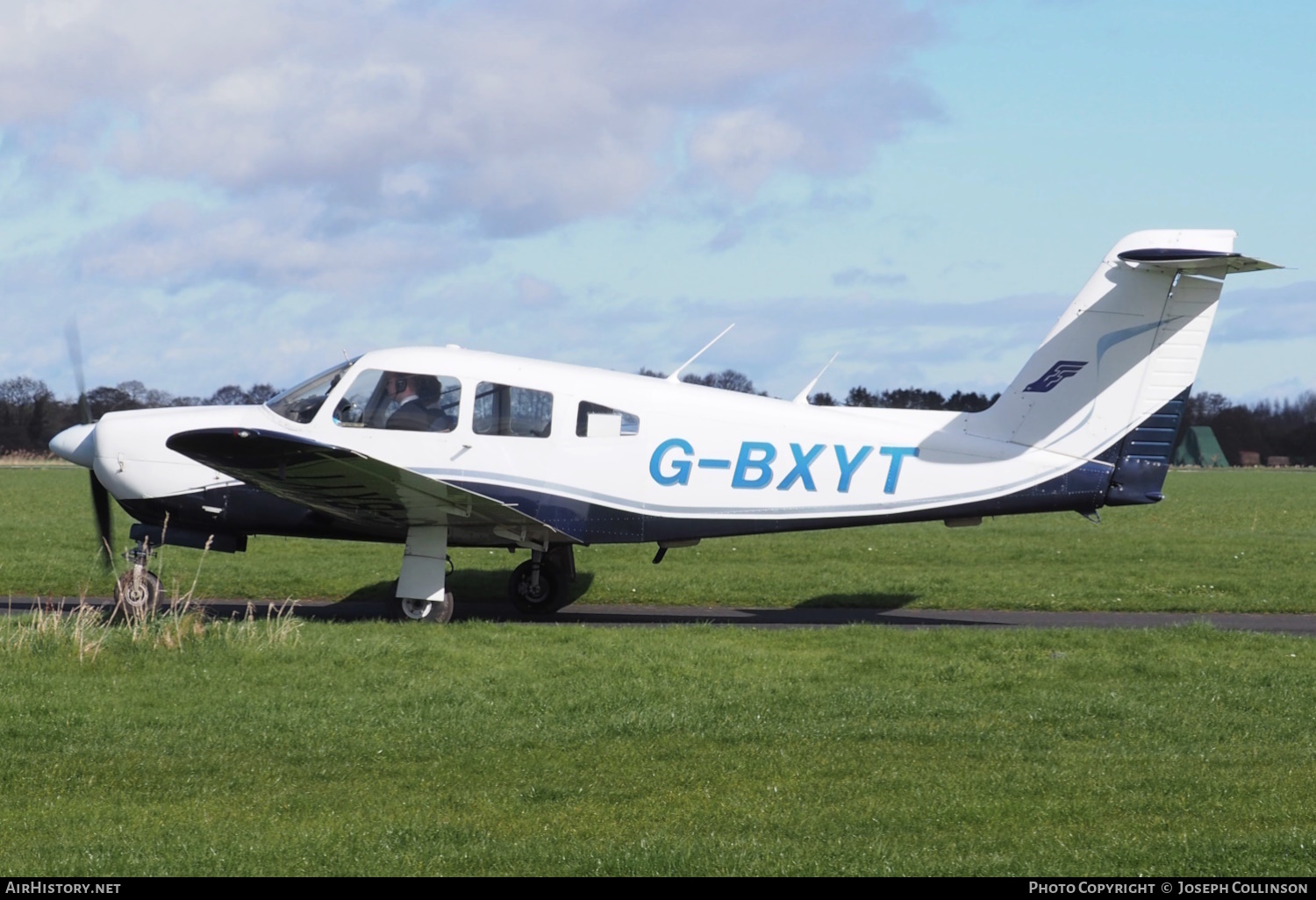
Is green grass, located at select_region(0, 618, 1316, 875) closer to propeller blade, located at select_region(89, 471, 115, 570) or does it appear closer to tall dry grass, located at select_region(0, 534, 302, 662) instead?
tall dry grass, located at select_region(0, 534, 302, 662)

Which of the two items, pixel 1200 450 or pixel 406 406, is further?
pixel 1200 450

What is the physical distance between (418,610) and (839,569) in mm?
6878

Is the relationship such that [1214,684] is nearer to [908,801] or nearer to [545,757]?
[908,801]

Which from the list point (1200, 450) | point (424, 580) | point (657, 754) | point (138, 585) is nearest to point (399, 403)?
point (424, 580)

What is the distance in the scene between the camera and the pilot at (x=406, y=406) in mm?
12328

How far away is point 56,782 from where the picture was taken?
6570mm

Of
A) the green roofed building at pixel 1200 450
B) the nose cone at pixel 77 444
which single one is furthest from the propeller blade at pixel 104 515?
the green roofed building at pixel 1200 450

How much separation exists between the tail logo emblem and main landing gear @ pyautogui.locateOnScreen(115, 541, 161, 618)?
8.59 metres

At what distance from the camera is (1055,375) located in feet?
40.2

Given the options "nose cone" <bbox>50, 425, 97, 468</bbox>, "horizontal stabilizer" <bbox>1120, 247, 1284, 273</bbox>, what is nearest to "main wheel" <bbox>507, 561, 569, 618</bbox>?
"nose cone" <bbox>50, 425, 97, 468</bbox>

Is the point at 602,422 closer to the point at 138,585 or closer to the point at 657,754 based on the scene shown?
the point at 138,585

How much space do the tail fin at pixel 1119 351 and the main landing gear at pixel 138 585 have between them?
811cm

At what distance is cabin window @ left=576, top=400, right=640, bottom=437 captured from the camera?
1238 cm

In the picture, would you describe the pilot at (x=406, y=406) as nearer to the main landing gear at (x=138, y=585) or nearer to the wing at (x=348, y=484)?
the wing at (x=348, y=484)
